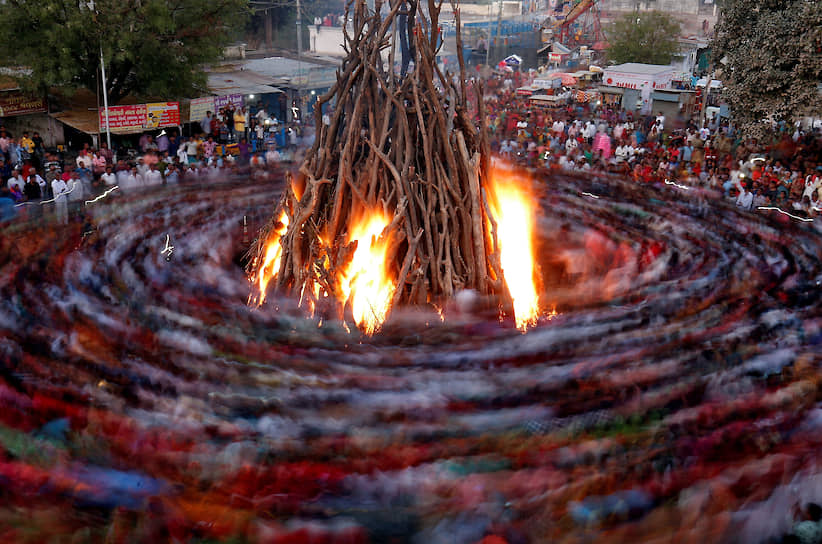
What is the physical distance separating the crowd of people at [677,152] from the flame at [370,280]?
856cm

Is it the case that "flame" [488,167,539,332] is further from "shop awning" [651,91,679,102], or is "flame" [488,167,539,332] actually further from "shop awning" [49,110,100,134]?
"shop awning" [651,91,679,102]

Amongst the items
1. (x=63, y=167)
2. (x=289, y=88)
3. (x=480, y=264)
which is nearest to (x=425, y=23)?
(x=480, y=264)

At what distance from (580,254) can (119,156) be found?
13.0 metres

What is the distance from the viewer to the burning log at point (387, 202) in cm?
914

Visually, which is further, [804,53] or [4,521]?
[804,53]

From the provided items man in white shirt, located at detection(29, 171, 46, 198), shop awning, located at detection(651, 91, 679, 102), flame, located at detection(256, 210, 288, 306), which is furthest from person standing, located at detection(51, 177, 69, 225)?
shop awning, located at detection(651, 91, 679, 102)

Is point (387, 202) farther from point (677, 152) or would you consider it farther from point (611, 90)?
point (611, 90)

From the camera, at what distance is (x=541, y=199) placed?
1442 cm

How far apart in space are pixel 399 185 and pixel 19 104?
50.4 ft

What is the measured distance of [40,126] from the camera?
67.6ft

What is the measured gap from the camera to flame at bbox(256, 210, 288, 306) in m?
10.0

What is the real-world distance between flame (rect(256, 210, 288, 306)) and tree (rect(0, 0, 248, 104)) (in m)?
12.2

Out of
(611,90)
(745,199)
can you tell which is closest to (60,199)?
(745,199)

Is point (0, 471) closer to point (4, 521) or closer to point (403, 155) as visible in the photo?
point (4, 521)
